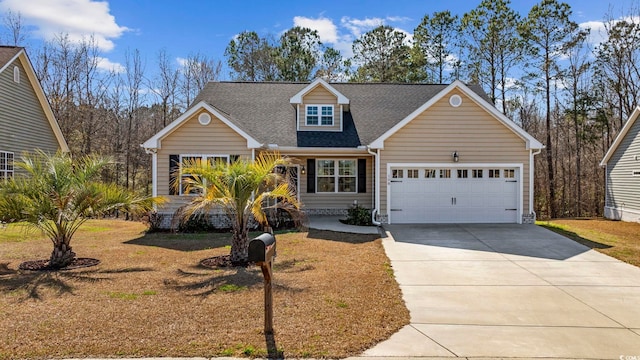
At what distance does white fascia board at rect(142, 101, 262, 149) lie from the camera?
13.4 metres

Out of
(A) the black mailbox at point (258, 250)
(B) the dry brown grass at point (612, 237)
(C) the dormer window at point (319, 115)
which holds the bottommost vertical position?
(B) the dry brown grass at point (612, 237)

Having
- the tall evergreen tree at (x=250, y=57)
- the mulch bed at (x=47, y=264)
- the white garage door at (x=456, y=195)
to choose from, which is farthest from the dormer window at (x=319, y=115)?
the tall evergreen tree at (x=250, y=57)

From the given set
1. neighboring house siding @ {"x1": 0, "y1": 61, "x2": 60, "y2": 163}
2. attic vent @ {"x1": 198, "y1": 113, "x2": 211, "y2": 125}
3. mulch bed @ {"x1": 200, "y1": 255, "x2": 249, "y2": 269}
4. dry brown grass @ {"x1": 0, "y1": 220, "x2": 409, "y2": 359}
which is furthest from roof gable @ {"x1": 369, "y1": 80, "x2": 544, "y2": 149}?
neighboring house siding @ {"x1": 0, "y1": 61, "x2": 60, "y2": 163}

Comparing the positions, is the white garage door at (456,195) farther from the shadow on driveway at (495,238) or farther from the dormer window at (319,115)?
the dormer window at (319,115)

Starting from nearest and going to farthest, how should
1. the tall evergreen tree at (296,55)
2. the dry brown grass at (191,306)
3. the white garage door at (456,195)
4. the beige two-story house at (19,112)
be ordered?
the dry brown grass at (191,306), the white garage door at (456,195), the beige two-story house at (19,112), the tall evergreen tree at (296,55)

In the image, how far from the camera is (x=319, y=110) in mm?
16516

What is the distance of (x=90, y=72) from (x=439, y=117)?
71.1ft

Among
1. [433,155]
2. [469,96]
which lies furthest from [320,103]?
[469,96]

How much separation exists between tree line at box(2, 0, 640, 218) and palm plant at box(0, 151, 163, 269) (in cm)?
1709

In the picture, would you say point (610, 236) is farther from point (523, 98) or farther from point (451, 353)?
point (523, 98)

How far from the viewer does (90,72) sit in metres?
24.8

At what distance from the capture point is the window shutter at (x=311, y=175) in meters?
16.6

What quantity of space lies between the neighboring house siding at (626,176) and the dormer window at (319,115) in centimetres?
1253

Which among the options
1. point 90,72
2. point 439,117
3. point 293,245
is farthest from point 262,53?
point 293,245
